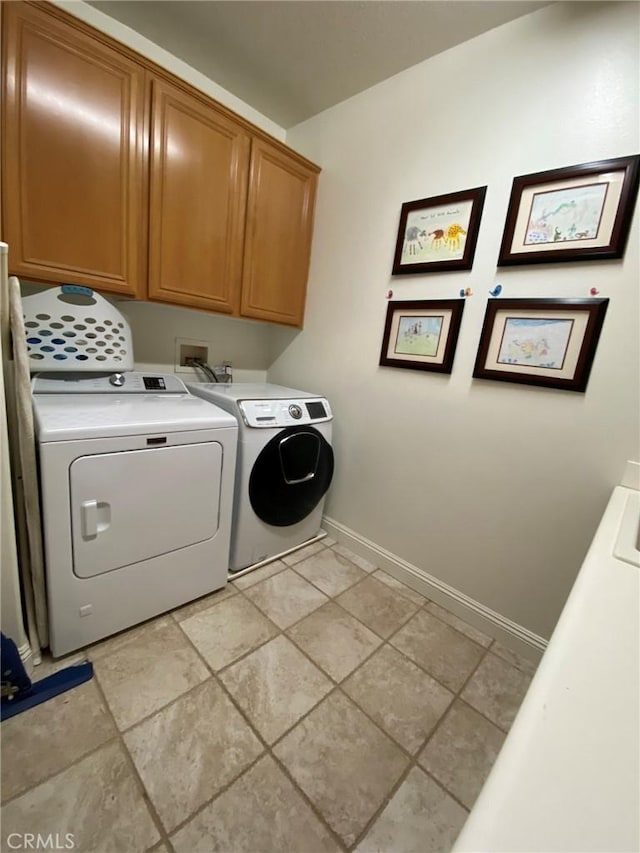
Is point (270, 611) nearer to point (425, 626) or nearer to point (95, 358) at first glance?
point (425, 626)

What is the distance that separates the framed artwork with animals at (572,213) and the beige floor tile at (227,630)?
6.00 feet

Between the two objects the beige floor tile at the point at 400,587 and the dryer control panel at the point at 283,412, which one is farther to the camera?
the beige floor tile at the point at 400,587

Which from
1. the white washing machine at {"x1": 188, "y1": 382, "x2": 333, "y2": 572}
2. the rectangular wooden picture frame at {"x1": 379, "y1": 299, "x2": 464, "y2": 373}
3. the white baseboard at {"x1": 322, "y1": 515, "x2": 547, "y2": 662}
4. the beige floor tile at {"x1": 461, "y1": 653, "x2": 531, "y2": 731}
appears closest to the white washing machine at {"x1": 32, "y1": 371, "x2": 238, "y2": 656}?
the white washing machine at {"x1": 188, "y1": 382, "x2": 333, "y2": 572}

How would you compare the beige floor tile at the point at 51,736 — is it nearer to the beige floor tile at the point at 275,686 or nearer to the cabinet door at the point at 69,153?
the beige floor tile at the point at 275,686

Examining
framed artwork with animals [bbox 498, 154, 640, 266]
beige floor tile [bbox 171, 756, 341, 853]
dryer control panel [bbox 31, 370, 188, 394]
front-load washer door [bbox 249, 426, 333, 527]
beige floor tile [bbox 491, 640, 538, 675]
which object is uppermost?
framed artwork with animals [bbox 498, 154, 640, 266]

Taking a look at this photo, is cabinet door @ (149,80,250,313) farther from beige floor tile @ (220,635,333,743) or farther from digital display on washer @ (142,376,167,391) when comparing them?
beige floor tile @ (220,635,333,743)

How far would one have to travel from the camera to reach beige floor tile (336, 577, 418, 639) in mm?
1540

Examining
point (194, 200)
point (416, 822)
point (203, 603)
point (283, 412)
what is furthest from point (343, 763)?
point (194, 200)

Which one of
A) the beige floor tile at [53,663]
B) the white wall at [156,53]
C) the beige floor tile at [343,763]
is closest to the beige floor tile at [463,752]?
the beige floor tile at [343,763]

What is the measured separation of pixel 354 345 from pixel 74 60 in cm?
159

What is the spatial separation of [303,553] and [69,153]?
211 cm

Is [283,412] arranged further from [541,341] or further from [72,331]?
[541,341]

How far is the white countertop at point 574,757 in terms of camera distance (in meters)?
0.28

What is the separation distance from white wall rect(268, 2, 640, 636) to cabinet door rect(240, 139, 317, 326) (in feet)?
0.37
